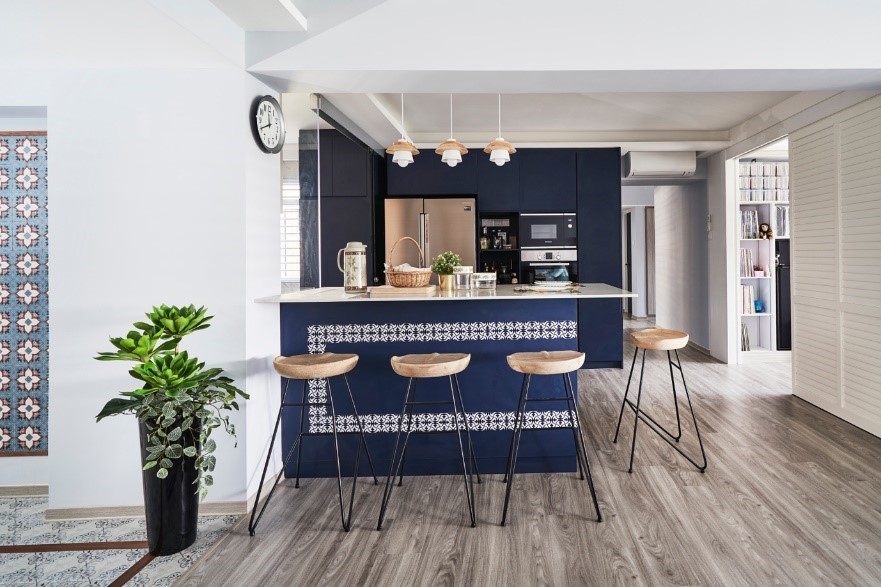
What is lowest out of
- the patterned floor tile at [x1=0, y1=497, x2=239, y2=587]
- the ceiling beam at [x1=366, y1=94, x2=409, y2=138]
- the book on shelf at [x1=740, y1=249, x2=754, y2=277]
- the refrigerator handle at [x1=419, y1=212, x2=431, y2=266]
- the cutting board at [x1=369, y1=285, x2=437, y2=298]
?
the patterned floor tile at [x1=0, y1=497, x2=239, y2=587]

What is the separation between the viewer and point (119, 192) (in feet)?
8.46

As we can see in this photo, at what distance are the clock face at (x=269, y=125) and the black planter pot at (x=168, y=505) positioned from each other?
62.6 inches

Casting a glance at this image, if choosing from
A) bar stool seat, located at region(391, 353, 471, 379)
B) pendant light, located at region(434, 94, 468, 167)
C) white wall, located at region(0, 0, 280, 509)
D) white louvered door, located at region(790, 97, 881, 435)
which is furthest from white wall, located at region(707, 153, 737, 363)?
white wall, located at region(0, 0, 280, 509)

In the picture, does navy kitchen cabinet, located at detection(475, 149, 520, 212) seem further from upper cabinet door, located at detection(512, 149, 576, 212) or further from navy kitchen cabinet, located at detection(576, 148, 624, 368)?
navy kitchen cabinet, located at detection(576, 148, 624, 368)

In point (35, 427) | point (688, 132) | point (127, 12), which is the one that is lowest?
point (35, 427)

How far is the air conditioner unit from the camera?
19.6 feet

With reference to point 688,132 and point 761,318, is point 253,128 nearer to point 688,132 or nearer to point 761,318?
point 688,132

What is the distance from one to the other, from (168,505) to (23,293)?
5.23ft

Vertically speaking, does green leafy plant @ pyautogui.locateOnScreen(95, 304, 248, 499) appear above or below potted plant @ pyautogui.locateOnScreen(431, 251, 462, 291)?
below

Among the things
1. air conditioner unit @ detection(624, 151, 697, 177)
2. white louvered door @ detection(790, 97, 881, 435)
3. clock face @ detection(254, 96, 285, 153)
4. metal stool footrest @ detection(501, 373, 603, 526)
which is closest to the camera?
metal stool footrest @ detection(501, 373, 603, 526)

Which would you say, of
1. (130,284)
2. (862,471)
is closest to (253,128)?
(130,284)

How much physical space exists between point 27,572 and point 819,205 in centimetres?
548

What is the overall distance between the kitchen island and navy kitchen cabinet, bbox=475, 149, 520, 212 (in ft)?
9.84

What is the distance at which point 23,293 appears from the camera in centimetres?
282
